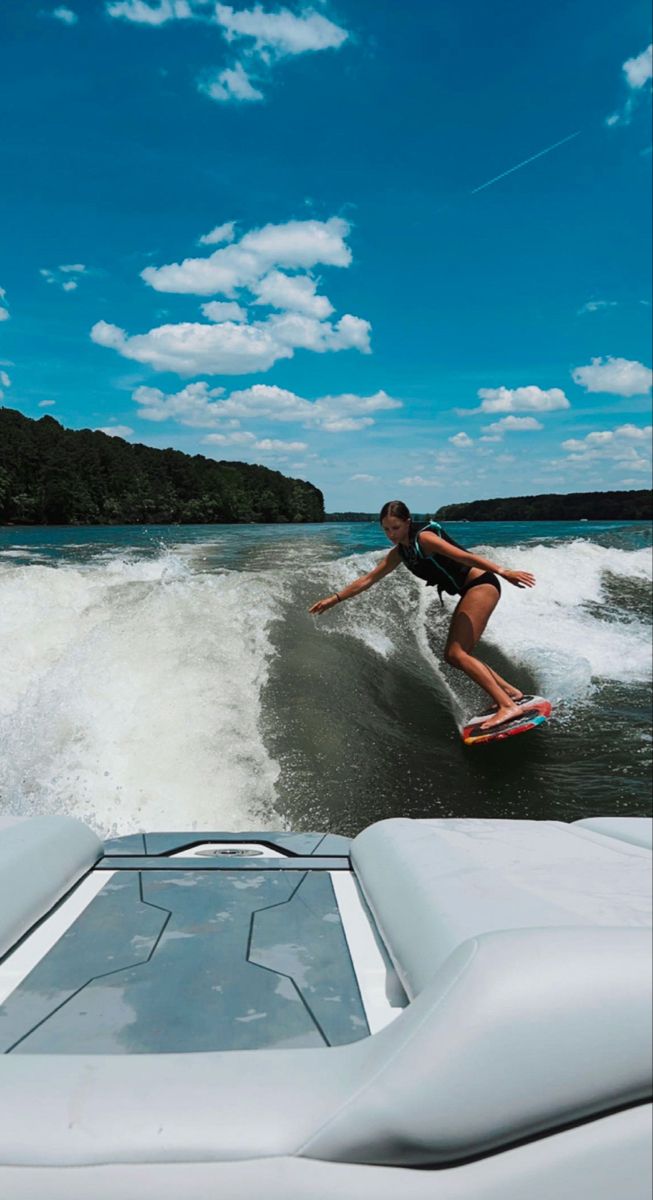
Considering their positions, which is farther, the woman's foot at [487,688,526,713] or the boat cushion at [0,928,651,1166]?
the woman's foot at [487,688,526,713]

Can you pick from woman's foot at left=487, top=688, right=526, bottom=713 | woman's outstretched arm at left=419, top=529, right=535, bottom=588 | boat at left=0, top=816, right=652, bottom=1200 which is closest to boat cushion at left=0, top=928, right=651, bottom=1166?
boat at left=0, top=816, right=652, bottom=1200

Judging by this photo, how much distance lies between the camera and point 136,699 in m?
6.46

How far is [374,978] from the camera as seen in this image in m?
1.40

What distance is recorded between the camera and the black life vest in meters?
4.07

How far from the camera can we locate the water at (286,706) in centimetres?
541

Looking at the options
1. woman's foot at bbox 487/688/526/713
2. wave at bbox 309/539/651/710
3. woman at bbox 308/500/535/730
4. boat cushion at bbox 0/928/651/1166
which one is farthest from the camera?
wave at bbox 309/539/651/710

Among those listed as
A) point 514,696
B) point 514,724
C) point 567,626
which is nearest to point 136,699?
point 514,696

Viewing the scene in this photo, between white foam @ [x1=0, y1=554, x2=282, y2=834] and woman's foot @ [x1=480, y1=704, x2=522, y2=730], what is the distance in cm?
169

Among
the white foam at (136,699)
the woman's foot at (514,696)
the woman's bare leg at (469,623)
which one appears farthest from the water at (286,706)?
the woman's bare leg at (469,623)

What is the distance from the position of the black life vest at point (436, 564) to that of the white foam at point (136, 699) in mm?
2122

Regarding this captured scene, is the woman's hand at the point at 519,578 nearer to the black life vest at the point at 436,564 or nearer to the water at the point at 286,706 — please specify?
the black life vest at the point at 436,564

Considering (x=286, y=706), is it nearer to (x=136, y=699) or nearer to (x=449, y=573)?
(x=136, y=699)

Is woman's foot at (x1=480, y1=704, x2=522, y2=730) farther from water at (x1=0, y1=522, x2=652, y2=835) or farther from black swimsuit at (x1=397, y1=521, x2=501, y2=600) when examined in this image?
water at (x1=0, y1=522, x2=652, y2=835)

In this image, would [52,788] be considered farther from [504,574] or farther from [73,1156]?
[73,1156]
